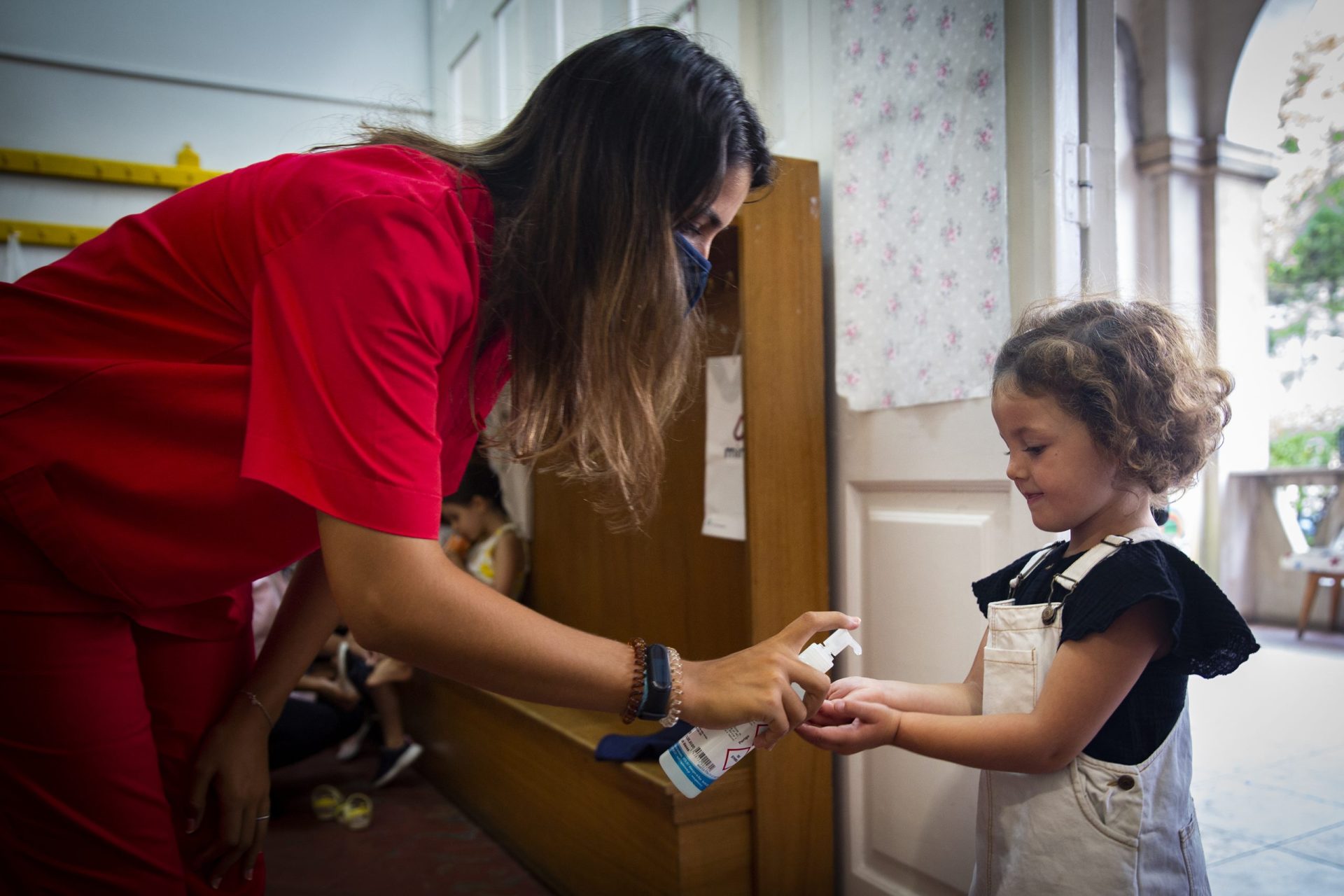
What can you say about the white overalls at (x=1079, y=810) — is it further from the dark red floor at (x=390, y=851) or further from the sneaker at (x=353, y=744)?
the sneaker at (x=353, y=744)

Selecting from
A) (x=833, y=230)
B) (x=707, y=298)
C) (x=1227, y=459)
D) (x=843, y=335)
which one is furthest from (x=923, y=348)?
(x=1227, y=459)

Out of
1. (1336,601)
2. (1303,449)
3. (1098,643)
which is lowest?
(1336,601)

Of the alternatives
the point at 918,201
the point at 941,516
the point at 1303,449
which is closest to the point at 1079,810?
the point at 941,516

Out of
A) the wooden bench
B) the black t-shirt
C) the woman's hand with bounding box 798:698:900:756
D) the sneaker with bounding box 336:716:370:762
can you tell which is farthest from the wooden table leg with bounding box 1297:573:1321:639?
the woman's hand with bounding box 798:698:900:756

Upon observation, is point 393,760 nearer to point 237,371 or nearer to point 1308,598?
point 237,371

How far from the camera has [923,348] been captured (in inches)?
64.6

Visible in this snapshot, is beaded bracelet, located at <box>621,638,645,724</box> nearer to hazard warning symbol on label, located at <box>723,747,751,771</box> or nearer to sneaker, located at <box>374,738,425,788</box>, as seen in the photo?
hazard warning symbol on label, located at <box>723,747,751,771</box>

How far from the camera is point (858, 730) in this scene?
1103 millimetres

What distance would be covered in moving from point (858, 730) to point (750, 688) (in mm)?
403

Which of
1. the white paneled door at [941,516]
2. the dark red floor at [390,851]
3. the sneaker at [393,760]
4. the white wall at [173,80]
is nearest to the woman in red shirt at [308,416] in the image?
the white paneled door at [941,516]

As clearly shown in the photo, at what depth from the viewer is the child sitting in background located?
2.97m

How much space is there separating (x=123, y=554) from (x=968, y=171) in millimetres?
1359

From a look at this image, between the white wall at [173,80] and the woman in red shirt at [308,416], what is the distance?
3420 mm

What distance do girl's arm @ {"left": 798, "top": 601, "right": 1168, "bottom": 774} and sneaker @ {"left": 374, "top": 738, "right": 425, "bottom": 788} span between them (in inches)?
88.0
